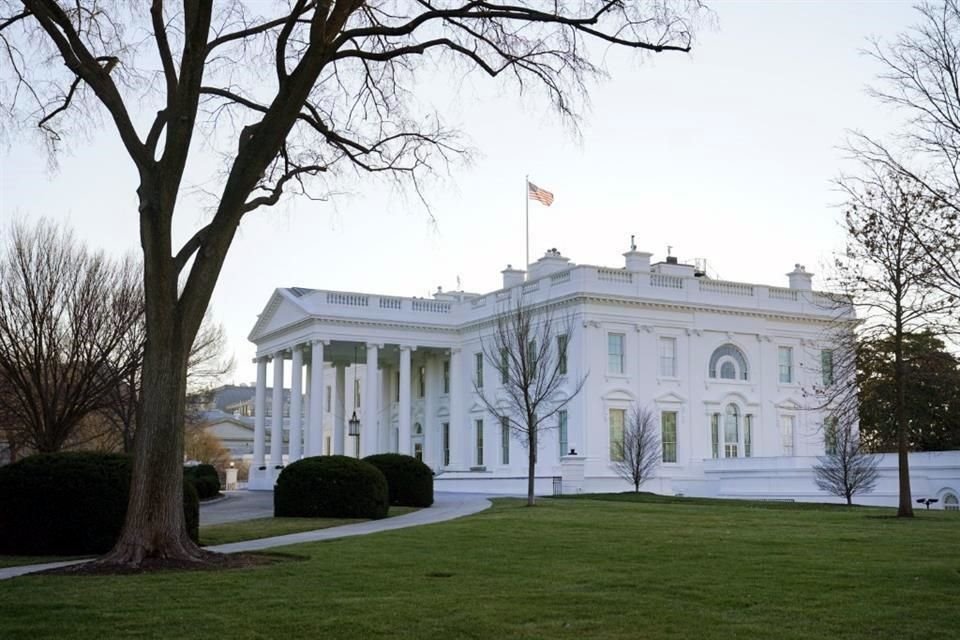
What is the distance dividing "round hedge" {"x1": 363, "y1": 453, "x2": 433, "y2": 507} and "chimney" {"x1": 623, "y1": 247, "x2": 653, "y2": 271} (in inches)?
916

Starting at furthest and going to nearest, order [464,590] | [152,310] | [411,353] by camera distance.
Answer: [411,353]
[152,310]
[464,590]

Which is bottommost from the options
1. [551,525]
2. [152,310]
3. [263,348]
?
[551,525]

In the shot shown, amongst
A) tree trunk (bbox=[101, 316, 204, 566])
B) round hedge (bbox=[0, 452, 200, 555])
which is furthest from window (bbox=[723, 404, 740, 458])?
tree trunk (bbox=[101, 316, 204, 566])

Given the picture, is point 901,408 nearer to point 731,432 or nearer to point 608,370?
point 608,370

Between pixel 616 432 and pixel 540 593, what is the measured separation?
40.2m

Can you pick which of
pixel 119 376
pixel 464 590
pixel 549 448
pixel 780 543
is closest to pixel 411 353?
pixel 549 448

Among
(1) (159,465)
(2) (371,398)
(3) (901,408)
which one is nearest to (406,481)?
(3) (901,408)

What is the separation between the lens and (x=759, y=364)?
2179 inches

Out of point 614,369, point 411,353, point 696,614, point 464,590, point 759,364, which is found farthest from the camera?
point 411,353

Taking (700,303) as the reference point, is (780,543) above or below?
below

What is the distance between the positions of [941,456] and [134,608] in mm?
35411

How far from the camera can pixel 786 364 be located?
56.5 metres

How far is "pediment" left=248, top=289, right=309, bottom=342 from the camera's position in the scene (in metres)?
60.4

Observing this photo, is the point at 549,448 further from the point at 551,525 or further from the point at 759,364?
the point at 551,525
